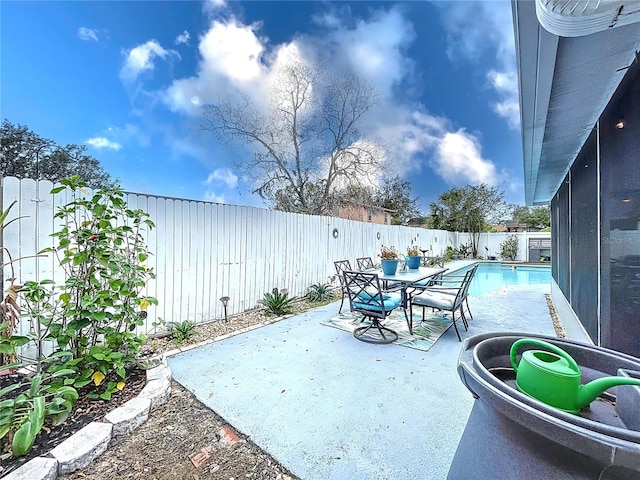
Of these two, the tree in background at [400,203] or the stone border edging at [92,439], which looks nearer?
the stone border edging at [92,439]

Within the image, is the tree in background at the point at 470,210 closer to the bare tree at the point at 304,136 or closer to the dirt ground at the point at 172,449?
the bare tree at the point at 304,136

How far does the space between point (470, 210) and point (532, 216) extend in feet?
25.5

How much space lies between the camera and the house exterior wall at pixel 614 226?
1.82m

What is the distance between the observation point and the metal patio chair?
366 cm

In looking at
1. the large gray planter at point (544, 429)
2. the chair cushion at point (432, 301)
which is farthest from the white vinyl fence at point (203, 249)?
the large gray planter at point (544, 429)

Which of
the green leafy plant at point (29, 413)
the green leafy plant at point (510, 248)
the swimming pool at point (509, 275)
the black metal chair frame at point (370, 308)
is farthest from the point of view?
the green leafy plant at point (510, 248)

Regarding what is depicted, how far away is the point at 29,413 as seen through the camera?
1.72 meters

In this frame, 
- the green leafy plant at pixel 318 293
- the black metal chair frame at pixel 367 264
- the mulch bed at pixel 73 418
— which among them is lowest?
the mulch bed at pixel 73 418

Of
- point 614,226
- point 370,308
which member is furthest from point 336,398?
point 614,226

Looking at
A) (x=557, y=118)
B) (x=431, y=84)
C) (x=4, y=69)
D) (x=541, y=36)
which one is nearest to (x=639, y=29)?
(x=541, y=36)

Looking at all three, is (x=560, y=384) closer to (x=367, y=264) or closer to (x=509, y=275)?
(x=367, y=264)

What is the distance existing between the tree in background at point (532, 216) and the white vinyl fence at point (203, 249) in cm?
2085

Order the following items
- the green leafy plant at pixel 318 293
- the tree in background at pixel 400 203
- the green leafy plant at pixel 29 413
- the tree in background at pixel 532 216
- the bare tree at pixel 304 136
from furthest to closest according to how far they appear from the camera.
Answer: the tree in background at pixel 532 216 < the tree in background at pixel 400 203 < the bare tree at pixel 304 136 < the green leafy plant at pixel 318 293 < the green leafy plant at pixel 29 413

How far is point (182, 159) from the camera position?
9.76 metres
